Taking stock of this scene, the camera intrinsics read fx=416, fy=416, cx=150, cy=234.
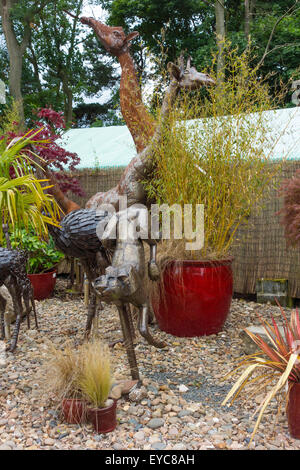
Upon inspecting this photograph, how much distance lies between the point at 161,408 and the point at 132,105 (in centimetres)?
303

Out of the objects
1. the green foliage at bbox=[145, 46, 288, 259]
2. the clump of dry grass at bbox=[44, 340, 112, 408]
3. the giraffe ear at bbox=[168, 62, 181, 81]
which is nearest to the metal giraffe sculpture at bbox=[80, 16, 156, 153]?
the giraffe ear at bbox=[168, 62, 181, 81]

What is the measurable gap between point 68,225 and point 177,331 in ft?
4.02

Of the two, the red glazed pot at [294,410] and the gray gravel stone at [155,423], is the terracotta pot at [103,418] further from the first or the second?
the red glazed pot at [294,410]

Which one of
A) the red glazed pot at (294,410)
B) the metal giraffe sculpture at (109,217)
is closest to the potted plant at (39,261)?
the metal giraffe sculpture at (109,217)

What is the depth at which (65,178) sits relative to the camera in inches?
206

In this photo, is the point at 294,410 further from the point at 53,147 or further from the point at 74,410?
the point at 53,147

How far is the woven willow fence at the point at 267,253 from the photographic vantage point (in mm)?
4453

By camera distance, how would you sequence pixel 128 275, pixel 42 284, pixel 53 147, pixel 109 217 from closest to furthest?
pixel 128 275
pixel 109 217
pixel 53 147
pixel 42 284

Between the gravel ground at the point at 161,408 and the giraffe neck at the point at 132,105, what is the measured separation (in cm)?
199

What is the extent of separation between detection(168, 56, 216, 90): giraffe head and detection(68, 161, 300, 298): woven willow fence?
4.90ft

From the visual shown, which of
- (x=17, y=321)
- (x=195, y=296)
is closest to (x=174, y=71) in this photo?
(x=195, y=296)

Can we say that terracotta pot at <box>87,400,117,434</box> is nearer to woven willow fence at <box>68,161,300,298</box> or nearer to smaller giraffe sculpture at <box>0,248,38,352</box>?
smaller giraffe sculpture at <box>0,248,38,352</box>

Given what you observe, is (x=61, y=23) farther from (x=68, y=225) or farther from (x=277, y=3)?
(x=68, y=225)

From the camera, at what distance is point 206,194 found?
128 inches
